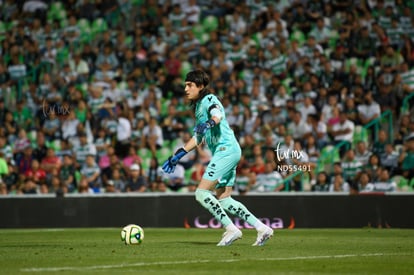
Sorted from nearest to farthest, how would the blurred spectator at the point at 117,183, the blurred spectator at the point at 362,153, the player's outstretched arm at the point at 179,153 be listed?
the player's outstretched arm at the point at 179,153, the blurred spectator at the point at 362,153, the blurred spectator at the point at 117,183

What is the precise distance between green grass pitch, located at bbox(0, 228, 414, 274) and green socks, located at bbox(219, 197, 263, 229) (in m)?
0.38

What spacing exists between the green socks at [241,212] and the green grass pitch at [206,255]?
0.38 meters

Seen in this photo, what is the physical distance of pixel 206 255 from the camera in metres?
11.6

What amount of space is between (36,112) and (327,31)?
823 cm

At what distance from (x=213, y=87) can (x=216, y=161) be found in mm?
11957

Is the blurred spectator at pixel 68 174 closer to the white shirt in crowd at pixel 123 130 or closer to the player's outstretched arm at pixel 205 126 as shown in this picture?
the white shirt in crowd at pixel 123 130

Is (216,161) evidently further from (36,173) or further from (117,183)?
(36,173)

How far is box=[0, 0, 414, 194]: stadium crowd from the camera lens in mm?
22078

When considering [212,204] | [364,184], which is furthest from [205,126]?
[364,184]

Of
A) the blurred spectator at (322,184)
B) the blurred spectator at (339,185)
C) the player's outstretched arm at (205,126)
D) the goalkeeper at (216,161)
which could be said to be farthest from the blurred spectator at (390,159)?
the player's outstretched arm at (205,126)

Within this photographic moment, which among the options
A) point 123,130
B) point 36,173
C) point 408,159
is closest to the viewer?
point 408,159

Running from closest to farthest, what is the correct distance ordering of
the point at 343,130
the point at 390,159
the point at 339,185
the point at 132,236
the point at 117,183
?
the point at 132,236
the point at 339,185
the point at 390,159
the point at 343,130
the point at 117,183

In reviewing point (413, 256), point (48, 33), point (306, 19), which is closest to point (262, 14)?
point (306, 19)

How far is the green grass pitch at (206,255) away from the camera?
385 inches
